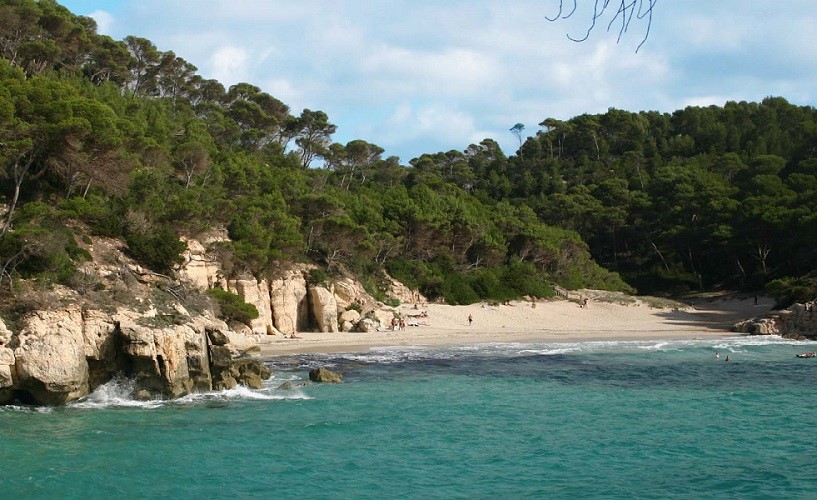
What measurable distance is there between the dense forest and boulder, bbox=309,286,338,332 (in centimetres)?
213

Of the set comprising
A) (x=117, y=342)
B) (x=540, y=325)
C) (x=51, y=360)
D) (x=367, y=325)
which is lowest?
(x=540, y=325)

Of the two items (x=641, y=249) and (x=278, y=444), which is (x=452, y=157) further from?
(x=278, y=444)

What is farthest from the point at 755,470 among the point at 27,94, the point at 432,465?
the point at 27,94

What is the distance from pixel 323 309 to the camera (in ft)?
121

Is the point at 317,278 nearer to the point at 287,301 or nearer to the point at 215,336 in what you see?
the point at 287,301

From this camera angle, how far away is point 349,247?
4291 cm

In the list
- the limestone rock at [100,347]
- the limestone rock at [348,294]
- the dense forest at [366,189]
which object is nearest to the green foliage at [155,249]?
the dense forest at [366,189]

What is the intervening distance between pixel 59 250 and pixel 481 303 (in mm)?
30059

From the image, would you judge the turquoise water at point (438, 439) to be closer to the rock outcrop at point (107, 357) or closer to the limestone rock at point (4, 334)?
the rock outcrop at point (107, 357)

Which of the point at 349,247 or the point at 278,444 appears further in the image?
the point at 349,247

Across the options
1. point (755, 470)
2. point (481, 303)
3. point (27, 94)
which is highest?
point (27, 94)

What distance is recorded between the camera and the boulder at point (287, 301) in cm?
3544

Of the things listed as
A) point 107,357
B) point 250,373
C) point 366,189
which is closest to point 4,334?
point 107,357

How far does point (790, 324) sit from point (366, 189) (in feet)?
105
